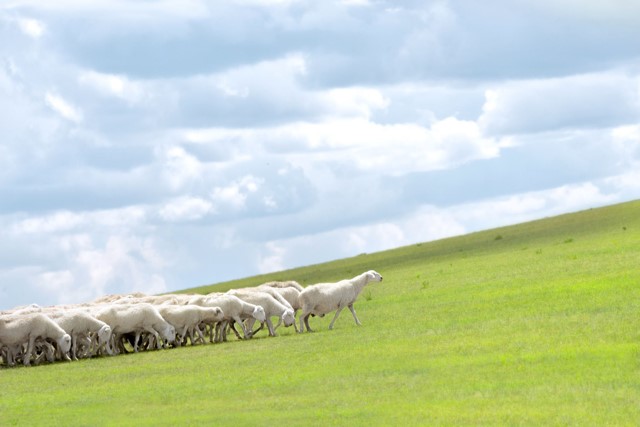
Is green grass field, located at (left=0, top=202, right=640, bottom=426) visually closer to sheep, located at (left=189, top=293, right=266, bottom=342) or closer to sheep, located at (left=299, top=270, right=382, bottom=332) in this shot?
sheep, located at (left=299, top=270, right=382, bottom=332)

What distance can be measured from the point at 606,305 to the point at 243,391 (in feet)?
35.1

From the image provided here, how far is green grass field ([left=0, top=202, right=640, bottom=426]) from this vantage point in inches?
659

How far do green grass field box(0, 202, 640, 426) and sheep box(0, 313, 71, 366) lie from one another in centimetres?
94

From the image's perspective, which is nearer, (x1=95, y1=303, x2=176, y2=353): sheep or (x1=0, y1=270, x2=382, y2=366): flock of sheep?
(x1=0, y1=270, x2=382, y2=366): flock of sheep

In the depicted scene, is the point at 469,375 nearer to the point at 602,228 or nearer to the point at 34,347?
the point at 34,347

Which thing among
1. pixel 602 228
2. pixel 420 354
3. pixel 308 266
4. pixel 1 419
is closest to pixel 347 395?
pixel 420 354

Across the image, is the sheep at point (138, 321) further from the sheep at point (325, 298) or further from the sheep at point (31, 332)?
the sheep at point (325, 298)

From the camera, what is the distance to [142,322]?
1177 inches

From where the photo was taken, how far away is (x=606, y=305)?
2652 centimetres

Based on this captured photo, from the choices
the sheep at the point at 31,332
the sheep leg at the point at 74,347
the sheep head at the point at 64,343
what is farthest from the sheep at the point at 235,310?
the sheep at the point at 31,332

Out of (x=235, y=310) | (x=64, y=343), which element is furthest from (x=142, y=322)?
(x=235, y=310)

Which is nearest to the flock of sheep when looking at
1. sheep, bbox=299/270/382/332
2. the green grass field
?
sheep, bbox=299/270/382/332

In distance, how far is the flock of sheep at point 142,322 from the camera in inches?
1127

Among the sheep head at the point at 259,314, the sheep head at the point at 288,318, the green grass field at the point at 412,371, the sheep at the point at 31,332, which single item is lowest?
the green grass field at the point at 412,371
